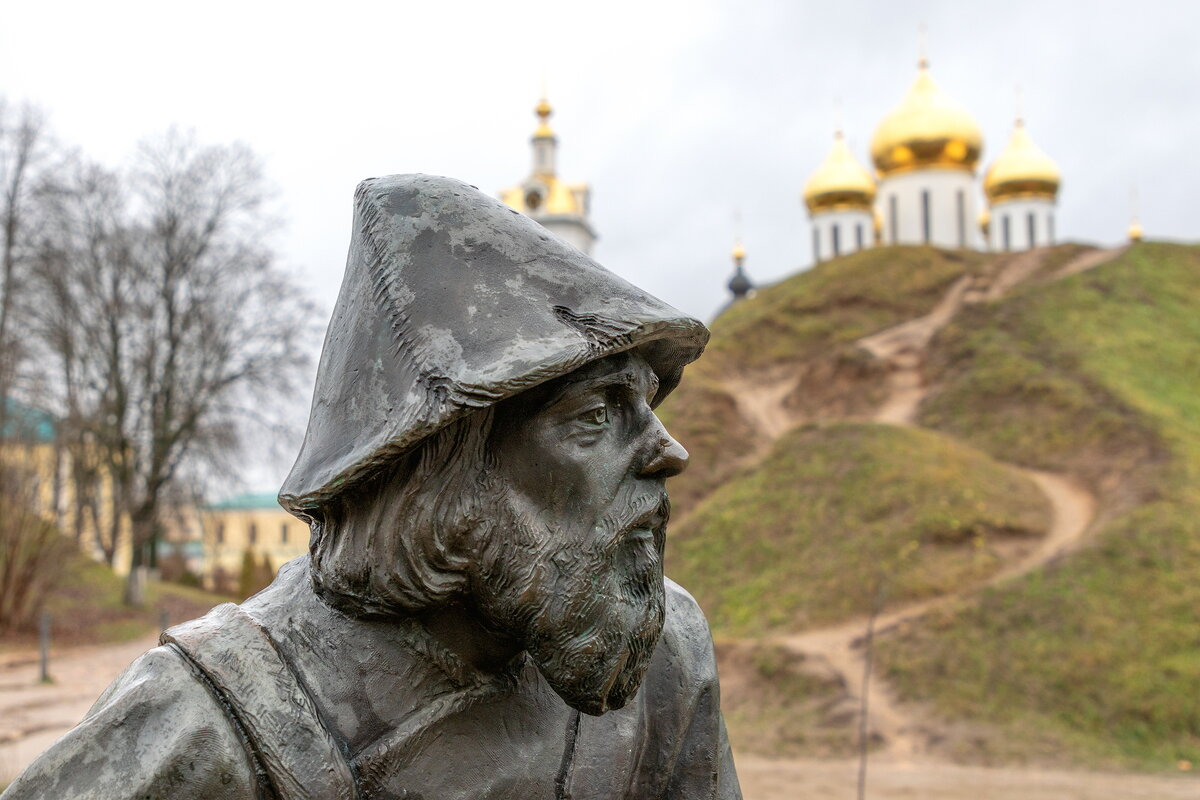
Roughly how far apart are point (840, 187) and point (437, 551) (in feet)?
140

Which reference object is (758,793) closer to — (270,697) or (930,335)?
(270,697)

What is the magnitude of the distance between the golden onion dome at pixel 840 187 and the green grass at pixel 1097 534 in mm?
15632

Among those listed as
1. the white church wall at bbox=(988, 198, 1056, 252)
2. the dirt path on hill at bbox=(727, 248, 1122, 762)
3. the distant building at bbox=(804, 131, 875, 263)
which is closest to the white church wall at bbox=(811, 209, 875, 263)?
the distant building at bbox=(804, 131, 875, 263)

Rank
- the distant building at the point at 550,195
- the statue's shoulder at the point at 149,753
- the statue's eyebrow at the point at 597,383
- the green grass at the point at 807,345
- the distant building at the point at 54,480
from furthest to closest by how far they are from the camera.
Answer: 1. the distant building at the point at 550,195
2. the green grass at the point at 807,345
3. the distant building at the point at 54,480
4. the statue's eyebrow at the point at 597,383
5. the statue's shoulder at the point at 149,753

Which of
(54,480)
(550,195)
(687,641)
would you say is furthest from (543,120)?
(687,641)

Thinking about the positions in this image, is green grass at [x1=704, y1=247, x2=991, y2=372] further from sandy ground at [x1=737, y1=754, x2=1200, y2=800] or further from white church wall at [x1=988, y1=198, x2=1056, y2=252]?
sandy ground at [x1=737, y1=754, x2=1200, y2=800]

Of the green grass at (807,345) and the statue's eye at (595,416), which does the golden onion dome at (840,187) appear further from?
the statue's eye at (595,416)

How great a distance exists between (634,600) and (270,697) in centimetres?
49

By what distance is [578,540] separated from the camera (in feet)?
4.82

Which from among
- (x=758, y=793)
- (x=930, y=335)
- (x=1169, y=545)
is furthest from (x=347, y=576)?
(x=930, y=335)

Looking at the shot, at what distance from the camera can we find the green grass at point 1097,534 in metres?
12.4

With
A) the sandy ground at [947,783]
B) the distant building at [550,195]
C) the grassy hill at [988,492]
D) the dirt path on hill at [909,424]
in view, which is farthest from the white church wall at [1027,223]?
the sandy ground at [947,783]

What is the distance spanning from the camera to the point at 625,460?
1507 mm

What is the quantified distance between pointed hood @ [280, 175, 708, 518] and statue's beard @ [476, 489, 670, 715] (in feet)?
0.59
